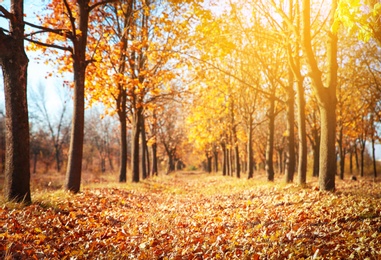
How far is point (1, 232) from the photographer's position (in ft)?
15.6

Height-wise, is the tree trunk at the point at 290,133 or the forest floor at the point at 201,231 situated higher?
the tree trunk at the point at 290,133

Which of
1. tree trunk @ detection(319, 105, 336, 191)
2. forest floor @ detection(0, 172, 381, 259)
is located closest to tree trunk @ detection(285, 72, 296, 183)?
tree trunk @ detection(319, 105, 336, 191)

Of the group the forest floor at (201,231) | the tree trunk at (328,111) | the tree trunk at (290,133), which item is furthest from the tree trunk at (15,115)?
the tree trunk at (290,133)

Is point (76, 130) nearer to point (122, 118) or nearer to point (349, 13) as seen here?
point (122, 118)

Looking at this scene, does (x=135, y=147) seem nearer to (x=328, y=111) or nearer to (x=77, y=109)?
(x=77, y=109)

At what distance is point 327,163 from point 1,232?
881 centimetres

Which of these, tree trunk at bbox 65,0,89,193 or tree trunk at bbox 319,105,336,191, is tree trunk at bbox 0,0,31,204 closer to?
tree trunk at bbox 65,0,89,193

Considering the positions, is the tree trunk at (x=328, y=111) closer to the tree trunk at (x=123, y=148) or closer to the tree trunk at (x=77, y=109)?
the tree trunk at (x=77, y=109)

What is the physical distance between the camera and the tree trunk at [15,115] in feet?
21.3

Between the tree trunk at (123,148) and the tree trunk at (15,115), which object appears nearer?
the tree trunk at (15,115)

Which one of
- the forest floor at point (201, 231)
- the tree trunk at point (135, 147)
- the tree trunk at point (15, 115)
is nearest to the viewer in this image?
the forest floor at point (201, 231)

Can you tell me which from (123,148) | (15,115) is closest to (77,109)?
(15,115)

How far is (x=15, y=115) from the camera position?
21.4 ft

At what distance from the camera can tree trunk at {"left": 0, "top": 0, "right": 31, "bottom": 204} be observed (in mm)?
6496
